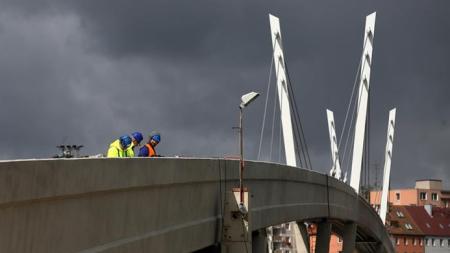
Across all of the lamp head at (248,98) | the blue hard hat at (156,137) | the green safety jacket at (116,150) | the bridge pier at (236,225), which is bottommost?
the bridge pier at (236,225)

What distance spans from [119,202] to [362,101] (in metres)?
37.4

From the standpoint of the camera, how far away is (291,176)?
2642cm

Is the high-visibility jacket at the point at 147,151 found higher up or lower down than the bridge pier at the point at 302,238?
higher up

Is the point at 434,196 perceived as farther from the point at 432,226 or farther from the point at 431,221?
the point at 432,226

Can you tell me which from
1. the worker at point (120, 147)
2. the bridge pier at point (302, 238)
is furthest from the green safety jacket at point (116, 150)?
the bridge pier at point (302, 238)

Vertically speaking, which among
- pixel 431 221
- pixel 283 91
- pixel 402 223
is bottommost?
pixel 402 223

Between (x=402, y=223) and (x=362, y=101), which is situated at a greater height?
(x=362, y=101)

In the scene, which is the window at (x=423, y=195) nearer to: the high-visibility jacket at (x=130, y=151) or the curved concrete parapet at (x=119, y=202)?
the curved concrete parapet at (x=119, y=202)

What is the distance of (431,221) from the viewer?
5453 inches

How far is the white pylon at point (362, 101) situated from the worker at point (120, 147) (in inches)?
1244

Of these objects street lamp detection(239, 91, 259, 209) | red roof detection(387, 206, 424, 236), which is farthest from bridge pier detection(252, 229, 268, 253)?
red roof detection(387, 206, 424, 236)

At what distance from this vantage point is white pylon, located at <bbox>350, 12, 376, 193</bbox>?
46.3 m

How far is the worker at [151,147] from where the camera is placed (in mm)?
15516

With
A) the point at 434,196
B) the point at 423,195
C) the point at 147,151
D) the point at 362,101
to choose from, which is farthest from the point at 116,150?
the point at 434,196
